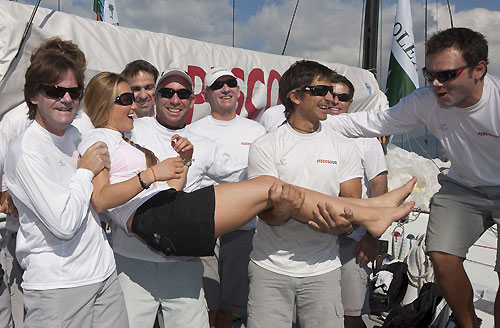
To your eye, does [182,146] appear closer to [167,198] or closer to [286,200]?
[167,198]

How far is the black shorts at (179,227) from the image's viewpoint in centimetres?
187

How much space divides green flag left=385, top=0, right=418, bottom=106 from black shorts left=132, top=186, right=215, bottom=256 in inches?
241

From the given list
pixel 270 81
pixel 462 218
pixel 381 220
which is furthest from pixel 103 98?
pixel 270 81

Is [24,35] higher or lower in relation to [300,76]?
higher

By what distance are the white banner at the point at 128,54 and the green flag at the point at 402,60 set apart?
3077mm

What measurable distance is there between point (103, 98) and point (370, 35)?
6004 millimetres

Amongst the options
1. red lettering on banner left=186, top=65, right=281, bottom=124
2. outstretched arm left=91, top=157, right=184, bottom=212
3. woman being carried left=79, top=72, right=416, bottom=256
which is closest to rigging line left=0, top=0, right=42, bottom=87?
woman being carried left=79, top=72, right=416, bottom=256

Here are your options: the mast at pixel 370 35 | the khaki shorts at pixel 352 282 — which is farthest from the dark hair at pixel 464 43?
the mast at pixel 370 35

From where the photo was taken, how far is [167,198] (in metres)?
1.95

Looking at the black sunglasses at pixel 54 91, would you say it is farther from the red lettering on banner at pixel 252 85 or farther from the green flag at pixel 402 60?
the green flag at pixel 402 60

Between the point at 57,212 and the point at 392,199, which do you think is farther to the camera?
the point at 392,199

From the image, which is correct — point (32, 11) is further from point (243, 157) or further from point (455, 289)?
point (455, 289)

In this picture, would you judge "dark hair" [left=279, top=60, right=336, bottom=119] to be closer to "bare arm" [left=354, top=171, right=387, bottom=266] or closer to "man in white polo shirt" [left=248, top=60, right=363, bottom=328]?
"man in white polo shirt" [left=248, top=60, right=363, bottom=328]

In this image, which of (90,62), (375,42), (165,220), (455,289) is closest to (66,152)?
(165,220)
